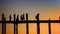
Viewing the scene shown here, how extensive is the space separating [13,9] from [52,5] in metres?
0.81

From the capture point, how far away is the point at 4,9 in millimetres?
2420

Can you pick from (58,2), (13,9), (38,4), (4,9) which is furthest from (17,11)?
(58,2)

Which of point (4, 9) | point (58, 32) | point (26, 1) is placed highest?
point (26, 1)

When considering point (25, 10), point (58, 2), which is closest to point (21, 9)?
point (25, 10)

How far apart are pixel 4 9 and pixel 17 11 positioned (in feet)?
0.86

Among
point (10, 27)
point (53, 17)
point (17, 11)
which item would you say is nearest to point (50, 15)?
point (53, 17)

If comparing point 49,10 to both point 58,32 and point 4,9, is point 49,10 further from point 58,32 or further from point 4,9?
point 4,9

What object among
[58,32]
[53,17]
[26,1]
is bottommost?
[58,32]

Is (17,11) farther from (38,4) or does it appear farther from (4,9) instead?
(38,4)

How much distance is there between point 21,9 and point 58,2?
79 centimetres

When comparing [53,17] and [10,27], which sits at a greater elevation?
[53,17]

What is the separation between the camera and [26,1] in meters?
2.52

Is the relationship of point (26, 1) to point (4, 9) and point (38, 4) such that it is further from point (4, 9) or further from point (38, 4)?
point (4, 9)

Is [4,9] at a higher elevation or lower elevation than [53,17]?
higher
